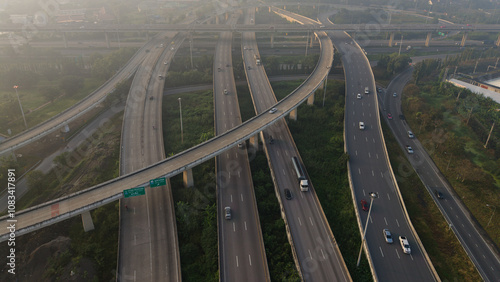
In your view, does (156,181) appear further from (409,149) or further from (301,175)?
(409,149)

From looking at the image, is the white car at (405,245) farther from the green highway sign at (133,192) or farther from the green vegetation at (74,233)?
the green vegetation at (74,233)

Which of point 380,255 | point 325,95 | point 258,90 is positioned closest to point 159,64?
point 258,90

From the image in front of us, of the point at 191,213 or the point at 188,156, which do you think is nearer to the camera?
the point at 191,213

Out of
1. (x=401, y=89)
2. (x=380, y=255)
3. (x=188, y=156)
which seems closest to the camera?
(x=380, y=255)

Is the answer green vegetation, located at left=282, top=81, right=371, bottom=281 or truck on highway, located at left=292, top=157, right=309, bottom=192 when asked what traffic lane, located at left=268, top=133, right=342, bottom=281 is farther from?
green vegetation, located at left=282, top=81, right=371, bottom=281

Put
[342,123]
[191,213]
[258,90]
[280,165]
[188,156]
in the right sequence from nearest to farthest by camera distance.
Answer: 1. [191,213]
2. [188,156]
3. [280,165]
4. [342,123]
5. [258,90]

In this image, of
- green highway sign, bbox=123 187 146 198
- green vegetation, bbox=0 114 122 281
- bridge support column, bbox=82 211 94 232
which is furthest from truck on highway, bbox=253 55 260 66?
bridge support column, bbox=82 211 94 232

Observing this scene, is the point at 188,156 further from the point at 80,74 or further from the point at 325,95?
the point at 80,74
